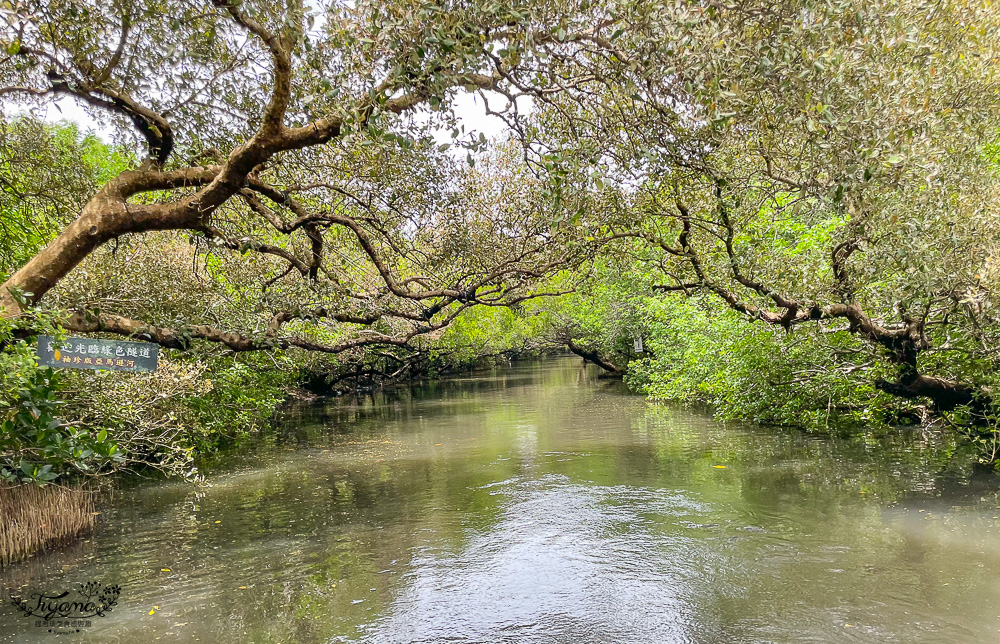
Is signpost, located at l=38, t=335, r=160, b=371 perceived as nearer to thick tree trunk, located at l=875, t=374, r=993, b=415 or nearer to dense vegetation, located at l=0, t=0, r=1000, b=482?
dense vegetation, located at l=0, t=0, r=1000, b=482

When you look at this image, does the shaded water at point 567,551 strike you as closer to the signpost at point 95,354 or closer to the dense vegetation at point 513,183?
the dense vegetation at point 513,183

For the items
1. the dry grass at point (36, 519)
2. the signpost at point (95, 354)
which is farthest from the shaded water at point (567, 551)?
the signpost at point (95, 354)

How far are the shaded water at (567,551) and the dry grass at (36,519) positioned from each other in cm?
33

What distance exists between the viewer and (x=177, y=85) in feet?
24.5

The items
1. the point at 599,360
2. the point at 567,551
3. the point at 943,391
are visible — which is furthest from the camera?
the point at 599,360

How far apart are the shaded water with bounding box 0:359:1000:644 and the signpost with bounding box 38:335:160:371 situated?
251cm

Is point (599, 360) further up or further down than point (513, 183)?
further down

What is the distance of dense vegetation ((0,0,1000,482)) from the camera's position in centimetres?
483

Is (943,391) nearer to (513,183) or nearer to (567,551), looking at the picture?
(567,551)

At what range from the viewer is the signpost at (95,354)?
541 centimetres

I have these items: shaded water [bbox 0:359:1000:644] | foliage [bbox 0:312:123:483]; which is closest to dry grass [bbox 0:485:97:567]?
shaded water [bbox 0:359:1000:644]

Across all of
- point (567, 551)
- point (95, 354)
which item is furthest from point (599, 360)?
point (95, 354)

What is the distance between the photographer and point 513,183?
13195mm

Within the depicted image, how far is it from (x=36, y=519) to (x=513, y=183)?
997 cm
